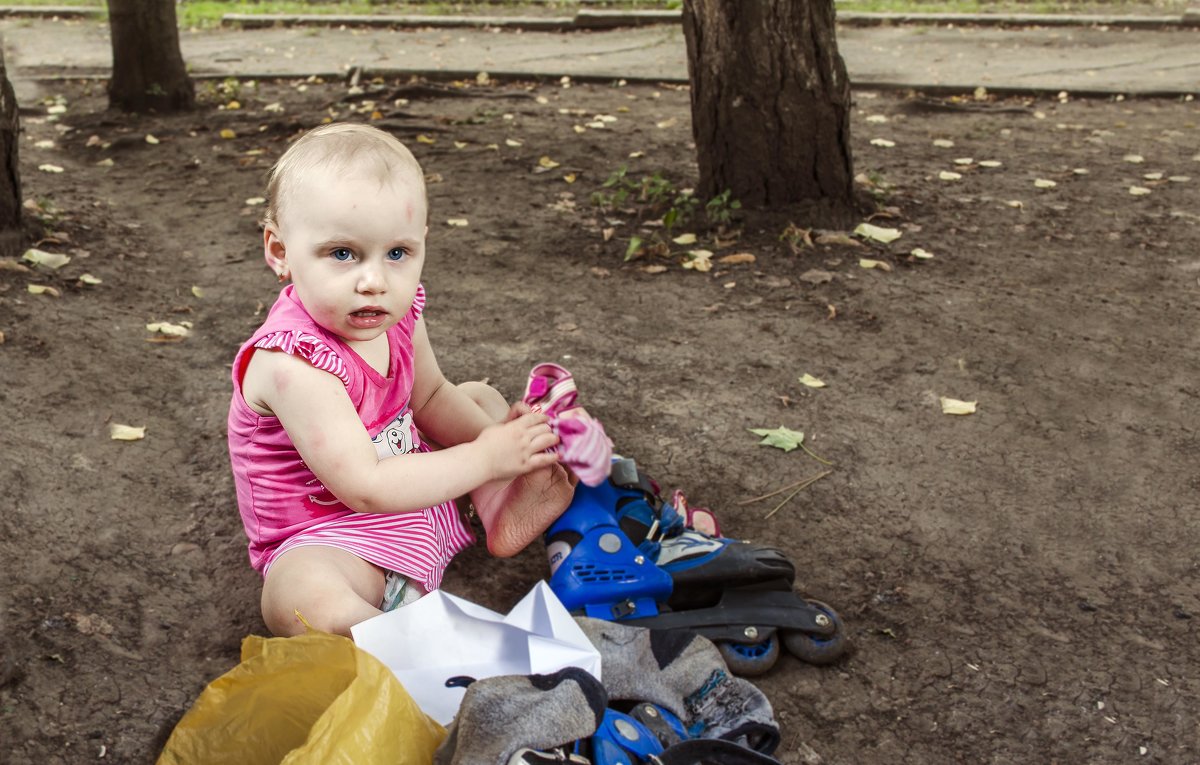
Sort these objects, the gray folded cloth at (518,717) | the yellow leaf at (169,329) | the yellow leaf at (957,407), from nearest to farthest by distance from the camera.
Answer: the gray folded cloth at (518,717) → the yellow leaf at (957,407) → the yellow leaf at (169,329)

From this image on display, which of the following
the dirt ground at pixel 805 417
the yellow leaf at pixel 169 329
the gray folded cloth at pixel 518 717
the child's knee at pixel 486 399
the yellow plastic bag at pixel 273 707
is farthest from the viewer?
the yellow leaf at pixel 169 329

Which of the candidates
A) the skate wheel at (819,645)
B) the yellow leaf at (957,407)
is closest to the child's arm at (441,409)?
the skate wheel at (819,645)

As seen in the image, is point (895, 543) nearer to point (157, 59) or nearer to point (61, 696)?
point (61, 696)

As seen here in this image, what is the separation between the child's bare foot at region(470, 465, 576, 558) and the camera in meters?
2.23

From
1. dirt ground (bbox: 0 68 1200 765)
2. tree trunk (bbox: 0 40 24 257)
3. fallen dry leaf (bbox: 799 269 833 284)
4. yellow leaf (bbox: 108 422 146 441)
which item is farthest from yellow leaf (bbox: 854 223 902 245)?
tree trunk (bbox: 0 40 24 257)

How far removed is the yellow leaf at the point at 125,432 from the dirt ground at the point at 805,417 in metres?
0.02

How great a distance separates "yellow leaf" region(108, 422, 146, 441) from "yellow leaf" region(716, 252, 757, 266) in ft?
7.22

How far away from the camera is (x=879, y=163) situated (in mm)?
5477

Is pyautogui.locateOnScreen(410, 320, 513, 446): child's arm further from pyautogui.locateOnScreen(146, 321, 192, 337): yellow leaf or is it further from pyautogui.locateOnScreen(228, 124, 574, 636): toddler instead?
pyautogui.locateOnScreen(146, 321, 192, 337): yellow leaf

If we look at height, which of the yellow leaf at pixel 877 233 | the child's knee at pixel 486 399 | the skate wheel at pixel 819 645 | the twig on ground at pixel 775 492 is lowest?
the skate wheel at pixel 819 645

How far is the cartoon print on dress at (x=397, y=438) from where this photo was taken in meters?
2.25

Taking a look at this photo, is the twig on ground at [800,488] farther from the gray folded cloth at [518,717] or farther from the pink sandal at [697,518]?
the gray folded cloth at [518,717]

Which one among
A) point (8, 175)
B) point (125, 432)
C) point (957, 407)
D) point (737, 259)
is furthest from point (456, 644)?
point (8, 175)

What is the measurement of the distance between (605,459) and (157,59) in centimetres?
581
